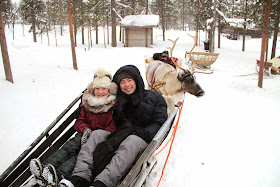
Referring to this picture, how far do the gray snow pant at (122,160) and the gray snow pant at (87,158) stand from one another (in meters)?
0.20

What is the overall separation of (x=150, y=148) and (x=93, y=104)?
1144mm

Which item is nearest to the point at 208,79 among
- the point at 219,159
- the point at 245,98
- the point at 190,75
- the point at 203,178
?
the point at 245,98

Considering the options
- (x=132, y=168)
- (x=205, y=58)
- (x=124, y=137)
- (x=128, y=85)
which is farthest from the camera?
(x=205, y=58)

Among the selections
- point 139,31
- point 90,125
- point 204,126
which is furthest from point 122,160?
point 139,31

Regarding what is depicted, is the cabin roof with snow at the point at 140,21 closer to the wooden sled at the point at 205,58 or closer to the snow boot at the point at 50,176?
the wooden sled at the point at 205,58

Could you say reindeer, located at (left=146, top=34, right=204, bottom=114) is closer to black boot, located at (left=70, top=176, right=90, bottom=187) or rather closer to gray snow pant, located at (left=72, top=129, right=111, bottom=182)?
gray snow pant, located at (left=72, top=129, right=111, bottom=182)

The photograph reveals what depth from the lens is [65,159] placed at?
2170 millimetres

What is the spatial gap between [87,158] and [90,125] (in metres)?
0.72

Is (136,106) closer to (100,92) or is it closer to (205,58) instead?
(100,92)

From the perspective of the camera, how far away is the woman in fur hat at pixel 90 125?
6.73ft

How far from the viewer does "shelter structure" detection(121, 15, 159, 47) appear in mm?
19906

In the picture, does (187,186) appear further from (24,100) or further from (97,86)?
(24,100)

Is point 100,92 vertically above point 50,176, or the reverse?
point 100,92

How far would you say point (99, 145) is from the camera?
6.79 feet
